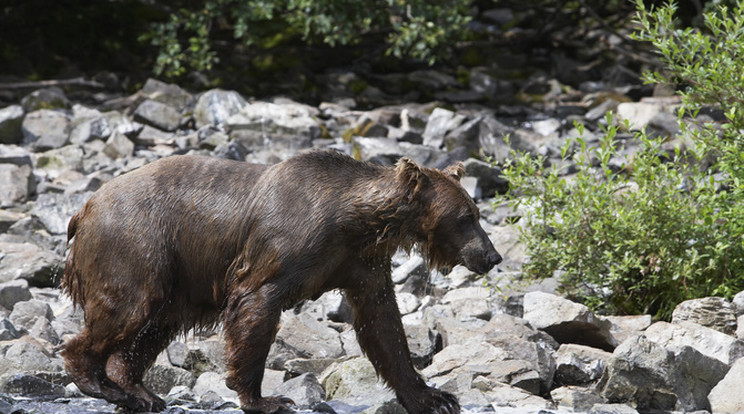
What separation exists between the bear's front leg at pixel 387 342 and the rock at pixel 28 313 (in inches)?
121

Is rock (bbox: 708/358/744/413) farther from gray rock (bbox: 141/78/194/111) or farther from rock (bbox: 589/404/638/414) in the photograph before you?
gray rock (bbox: 141/78/194/111)

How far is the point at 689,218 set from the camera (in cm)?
750

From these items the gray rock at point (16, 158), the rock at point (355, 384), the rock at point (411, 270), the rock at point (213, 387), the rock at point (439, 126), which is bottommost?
the rock at point (439, 126)

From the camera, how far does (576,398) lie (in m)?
5.90

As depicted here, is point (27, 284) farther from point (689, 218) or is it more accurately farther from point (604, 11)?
point (604, 11)

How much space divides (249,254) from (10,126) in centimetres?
881

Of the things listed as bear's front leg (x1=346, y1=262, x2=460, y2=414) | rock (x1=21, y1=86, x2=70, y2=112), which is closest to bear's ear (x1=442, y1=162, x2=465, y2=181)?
bear's front leg (x1=346, y1=262, x2=460, y2=414)

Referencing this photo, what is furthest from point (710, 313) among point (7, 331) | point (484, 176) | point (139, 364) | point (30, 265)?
point (30, 265)

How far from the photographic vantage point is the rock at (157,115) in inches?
536

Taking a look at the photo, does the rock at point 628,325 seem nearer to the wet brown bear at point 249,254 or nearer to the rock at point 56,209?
the wet brown bear at point 249,254

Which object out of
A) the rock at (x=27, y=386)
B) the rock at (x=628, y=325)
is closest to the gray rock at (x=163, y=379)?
the rock at (x=27, y=386)

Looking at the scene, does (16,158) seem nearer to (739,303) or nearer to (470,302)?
(470,302)

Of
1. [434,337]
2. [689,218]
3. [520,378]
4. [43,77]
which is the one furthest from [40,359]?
[43,77]

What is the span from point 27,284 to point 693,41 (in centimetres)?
588
